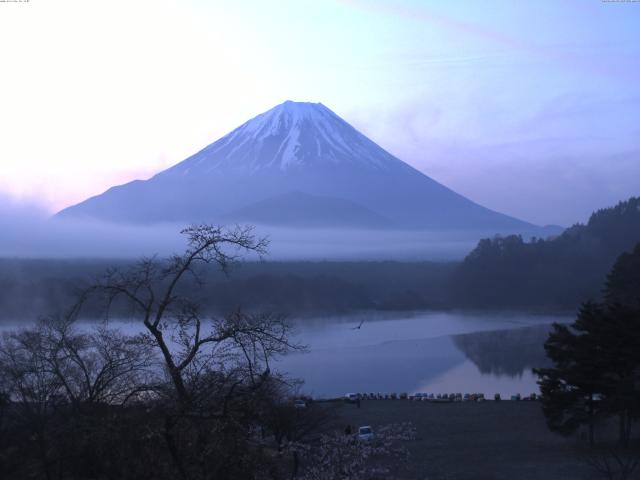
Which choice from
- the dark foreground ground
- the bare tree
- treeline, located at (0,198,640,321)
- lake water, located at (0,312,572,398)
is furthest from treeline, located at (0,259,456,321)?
the bare tree

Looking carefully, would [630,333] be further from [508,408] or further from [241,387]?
[241,387]

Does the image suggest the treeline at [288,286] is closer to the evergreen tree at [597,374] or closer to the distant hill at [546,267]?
the distant hill at [546,267]

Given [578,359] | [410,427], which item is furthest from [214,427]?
[410,427]

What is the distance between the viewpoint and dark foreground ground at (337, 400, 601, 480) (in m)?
8.30

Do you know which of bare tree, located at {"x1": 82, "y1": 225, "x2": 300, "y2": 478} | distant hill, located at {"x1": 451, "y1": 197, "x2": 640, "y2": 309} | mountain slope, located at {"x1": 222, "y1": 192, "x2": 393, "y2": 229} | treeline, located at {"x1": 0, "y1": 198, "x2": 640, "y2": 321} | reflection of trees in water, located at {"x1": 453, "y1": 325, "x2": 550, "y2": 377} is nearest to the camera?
bare tree, located at {"x1": 82, "y1": 225, "x2": 300, "y2": 478}

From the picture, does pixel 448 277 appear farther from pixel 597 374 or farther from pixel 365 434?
pixel 597 374

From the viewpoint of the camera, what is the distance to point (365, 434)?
33.0 feet

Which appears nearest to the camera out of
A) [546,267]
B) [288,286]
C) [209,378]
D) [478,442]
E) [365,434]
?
[209,378]

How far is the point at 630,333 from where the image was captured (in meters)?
8.76

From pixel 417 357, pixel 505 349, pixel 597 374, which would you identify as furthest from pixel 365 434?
pixel 505 349

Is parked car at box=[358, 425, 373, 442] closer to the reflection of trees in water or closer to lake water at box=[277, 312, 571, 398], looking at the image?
lake water at box=[277, 312, 571, 398]

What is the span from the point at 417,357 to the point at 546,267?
24691 mm

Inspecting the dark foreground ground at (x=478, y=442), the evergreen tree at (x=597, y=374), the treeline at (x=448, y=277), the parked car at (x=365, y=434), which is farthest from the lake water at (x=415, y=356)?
the evergreen tree at (x=597, y=374)

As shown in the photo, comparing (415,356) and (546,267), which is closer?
(415,356)
